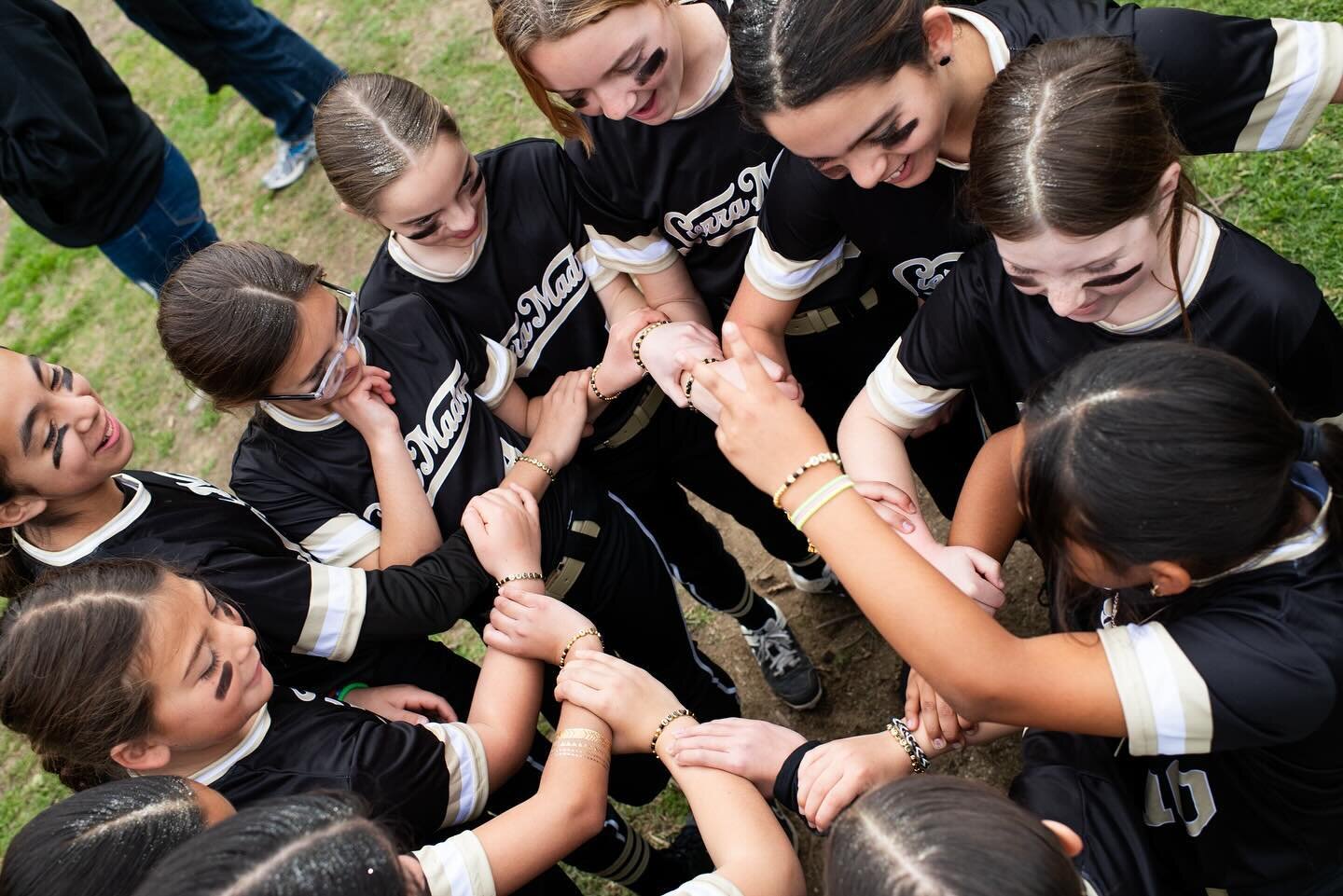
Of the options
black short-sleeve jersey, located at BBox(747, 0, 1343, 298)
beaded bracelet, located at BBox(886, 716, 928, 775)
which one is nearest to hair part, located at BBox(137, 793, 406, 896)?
beaded bracelet, located at BBox(886, 716, 928, 775)

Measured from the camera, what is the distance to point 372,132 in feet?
7.78

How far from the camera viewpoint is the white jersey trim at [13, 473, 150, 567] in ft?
6.75

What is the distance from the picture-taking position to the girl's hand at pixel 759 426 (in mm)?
1763

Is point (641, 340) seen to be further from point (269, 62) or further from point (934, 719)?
point (269, 62)

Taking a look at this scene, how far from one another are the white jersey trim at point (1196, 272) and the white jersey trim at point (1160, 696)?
0.57m

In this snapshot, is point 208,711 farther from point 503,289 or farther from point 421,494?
point 503,289

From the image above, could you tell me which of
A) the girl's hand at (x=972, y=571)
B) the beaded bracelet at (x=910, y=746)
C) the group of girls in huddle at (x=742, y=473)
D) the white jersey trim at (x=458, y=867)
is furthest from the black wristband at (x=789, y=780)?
the white jersey trim at (x=458, y=867)

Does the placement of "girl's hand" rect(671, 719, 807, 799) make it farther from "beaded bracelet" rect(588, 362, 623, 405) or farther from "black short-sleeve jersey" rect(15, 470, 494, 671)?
"beaded bracelet" rect(588, 362, 623, 405)

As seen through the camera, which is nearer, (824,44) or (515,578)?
(824,44)

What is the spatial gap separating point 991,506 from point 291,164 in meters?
4.99

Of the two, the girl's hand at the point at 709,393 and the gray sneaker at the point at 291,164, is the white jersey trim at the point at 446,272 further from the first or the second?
the gray sneaker at the point at 291,164

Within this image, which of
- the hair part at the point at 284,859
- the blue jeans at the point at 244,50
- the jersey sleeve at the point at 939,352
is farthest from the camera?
the blue jeans at the point at 244,50

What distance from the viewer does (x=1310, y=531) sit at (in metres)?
1.55

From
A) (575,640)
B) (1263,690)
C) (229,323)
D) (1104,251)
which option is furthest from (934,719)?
(229,323)
